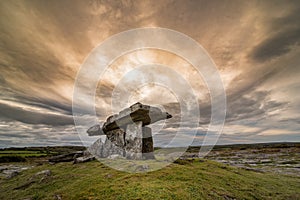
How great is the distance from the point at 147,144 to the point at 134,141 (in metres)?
1.59

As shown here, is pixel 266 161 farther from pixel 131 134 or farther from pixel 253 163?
pixel 131 134

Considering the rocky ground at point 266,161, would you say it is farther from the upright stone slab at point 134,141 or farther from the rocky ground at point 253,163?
the upright stone slab at point 134,141

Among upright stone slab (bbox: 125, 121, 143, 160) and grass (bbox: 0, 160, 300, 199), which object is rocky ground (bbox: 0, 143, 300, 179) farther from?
grass (bbox: 0, 160, 300, 199)

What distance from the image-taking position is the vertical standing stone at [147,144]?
18000 mm

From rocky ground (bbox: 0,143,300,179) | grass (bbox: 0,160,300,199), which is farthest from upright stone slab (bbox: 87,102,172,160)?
grass (bbox: 0,160,300,199)

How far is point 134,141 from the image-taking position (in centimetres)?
1842

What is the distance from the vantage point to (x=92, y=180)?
10.6m

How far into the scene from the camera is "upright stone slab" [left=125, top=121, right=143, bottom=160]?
17.5 metres

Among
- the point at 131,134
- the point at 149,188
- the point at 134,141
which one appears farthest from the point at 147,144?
the point at 149,188

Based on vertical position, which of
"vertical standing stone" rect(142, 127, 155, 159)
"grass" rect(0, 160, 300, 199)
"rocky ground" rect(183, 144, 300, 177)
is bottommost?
"rocky ground" rect(183, 144, 300, 177)

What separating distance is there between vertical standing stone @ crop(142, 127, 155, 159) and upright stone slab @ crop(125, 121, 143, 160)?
716mm

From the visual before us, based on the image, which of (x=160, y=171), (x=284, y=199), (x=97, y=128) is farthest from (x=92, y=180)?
(x=97, y=128)

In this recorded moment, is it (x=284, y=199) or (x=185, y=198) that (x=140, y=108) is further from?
(x=284, y=199)

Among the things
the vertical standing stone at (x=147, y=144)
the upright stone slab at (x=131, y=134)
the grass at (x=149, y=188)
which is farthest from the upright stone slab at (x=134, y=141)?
the grass at (x=149, y=188)
